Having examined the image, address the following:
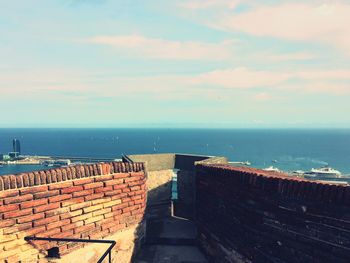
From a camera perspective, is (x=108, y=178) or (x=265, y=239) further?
(x=108, y=178)

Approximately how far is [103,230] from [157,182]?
15.8ft

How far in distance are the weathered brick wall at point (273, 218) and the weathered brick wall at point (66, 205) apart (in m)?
2.29

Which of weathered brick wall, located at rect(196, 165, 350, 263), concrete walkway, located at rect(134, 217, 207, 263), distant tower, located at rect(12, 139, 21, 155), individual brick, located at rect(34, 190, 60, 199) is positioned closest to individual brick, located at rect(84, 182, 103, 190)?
individual brick, located at rect(34, 190, 60, 199)

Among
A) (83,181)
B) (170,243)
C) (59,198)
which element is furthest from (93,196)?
(170,243)

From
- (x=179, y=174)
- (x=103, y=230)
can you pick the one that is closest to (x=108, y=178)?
(x=103, y=230)

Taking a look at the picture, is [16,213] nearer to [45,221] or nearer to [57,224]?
[45,221]

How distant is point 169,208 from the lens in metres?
12.6

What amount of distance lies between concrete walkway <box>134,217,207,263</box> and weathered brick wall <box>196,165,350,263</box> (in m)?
0.70

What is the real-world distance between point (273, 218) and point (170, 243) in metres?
4.66

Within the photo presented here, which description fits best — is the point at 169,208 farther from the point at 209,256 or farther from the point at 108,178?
the point at 108,178

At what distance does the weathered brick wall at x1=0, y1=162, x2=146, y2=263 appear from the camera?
5824 millimetres

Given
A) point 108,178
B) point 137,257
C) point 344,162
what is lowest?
point 344,162

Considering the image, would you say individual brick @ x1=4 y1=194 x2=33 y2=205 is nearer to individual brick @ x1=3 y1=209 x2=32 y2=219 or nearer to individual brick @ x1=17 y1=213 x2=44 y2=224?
individual brick @ x1=3 y1=209 x2=32 y2=219

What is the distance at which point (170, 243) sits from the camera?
33.7ft
